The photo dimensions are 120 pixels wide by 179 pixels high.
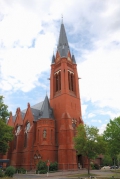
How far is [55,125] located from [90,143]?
16.9m

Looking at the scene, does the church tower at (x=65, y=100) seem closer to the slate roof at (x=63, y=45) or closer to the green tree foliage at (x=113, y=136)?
the slate roof at (x=63, y=45)

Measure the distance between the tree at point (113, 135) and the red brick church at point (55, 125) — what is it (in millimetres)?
10478

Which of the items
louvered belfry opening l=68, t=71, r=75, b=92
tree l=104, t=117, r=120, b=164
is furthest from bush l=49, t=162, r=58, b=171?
louvered belfry opening l=68, t=71, r=75, b=92

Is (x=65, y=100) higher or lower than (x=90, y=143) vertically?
higher

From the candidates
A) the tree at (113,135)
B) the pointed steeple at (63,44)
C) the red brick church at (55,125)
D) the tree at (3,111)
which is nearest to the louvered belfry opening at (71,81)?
the red brick church at (55,125)

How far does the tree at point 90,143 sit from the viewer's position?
1262 inches

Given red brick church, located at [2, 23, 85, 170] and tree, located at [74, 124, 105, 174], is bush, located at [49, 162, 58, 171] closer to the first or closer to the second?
red brick church, located at [2, 23, 85, 170]

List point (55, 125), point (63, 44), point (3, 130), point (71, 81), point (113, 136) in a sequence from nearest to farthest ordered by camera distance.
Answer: point (3, 130), point (113, 136), point (55, 125), point (71, 81), point (63, 44)

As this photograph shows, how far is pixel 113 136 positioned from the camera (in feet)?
106

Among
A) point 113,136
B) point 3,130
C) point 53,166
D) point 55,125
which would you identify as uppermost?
point 55,125

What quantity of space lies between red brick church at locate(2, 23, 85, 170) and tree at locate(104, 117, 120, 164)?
34.4 feet

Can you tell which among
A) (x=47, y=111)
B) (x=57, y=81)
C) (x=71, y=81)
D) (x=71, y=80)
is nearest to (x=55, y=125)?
(x=47, y=111)

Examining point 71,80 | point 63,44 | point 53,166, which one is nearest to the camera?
point 53,166

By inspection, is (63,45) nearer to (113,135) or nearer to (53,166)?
(113,135)
